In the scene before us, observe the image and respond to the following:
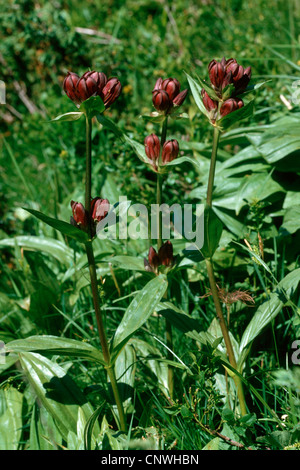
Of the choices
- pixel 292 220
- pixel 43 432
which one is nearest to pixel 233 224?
pixel 292 220

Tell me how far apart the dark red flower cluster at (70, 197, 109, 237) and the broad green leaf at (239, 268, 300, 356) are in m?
0.64

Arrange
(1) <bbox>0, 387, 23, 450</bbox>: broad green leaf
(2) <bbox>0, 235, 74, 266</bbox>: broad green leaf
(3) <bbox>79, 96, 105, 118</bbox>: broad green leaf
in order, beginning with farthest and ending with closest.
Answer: (2) <bbox>0, 235, 74, 266</bbox>: broad green leaf
(1) <bbox>0, 387, 23, 450</bbox>: broad green leaf
(3) <bbox>79, 96, 105, 118</bbox>: broad green leaf

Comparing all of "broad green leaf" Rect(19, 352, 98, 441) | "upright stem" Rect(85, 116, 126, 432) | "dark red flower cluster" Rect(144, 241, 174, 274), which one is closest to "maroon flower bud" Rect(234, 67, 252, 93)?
"upright stem" Rect(85, 116, 126, 432)

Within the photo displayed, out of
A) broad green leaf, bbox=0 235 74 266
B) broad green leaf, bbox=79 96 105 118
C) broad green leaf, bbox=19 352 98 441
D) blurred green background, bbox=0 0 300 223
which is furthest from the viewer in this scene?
blurred green background, bbox=0 0 300 223

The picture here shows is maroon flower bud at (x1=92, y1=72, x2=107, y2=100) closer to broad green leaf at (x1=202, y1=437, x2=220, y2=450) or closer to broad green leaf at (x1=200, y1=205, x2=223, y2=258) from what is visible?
broad green leaf at (x1=200, y1=205, x2=223, y2=258)

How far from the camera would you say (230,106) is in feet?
4.48

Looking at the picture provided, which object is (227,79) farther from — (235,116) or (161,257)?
(161,257)

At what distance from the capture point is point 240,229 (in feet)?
7.42

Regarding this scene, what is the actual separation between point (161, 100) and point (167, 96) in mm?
24

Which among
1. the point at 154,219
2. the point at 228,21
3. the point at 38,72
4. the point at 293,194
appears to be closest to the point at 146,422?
the point at 154,219

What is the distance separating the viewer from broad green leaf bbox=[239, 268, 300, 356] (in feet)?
5.10

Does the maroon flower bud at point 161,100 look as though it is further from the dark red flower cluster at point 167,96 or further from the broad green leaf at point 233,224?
the broad green leaf at point 233,224
